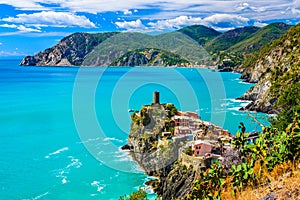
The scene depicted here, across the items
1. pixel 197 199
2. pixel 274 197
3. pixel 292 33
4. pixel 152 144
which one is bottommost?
pixel 152 144

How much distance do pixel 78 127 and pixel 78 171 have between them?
72.3 feet

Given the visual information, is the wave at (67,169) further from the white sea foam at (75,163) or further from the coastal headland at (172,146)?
the coastal headland at (172,146)

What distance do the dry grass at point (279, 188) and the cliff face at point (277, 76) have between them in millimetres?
52695

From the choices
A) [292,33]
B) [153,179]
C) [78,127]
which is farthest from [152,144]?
[292,33]

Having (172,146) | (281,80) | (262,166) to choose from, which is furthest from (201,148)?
(281,80)

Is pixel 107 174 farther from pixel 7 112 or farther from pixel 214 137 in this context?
pixel 7 112

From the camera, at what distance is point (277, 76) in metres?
69.1

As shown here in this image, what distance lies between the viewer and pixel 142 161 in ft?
115

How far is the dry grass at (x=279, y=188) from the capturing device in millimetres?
5406

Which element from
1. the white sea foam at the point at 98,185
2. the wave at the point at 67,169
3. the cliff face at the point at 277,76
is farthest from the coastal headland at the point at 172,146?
the cliff face at the point at 277,76

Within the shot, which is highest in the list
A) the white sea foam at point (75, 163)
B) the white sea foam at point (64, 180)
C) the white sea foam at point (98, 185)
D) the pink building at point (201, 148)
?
the pink building at point (201, 148)

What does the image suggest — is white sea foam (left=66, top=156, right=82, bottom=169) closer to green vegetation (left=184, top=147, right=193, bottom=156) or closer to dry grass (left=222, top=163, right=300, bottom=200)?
green vegetation (left=184, top=147, right=193, bottom=156)

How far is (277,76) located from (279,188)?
68576mm

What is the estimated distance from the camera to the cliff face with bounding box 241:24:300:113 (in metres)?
60.8
